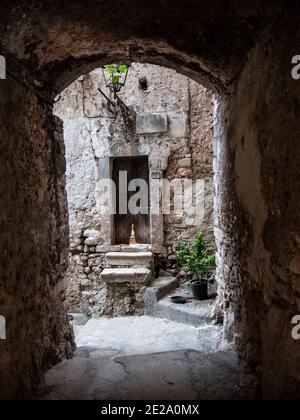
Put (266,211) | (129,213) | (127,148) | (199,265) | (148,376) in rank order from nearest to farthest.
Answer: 1. (266,211)
2. (148,376)
3. (199,265)
4. (127,148)
5. (129,213)

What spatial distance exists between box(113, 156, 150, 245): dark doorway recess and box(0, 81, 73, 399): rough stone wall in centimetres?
318

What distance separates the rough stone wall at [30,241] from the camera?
191 centimetres

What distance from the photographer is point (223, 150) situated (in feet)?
9.86

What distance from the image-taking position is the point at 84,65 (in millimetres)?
2789

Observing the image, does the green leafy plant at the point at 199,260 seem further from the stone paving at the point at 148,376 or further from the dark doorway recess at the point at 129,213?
the stone paving at the point at 148,376

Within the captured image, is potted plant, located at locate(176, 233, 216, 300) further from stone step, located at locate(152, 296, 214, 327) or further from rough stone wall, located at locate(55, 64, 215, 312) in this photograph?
rough stone wall, located at locate(55, 64, 215, 312)

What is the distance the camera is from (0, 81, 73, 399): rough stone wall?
1905mm

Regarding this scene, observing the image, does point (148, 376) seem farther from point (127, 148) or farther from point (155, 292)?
point (127, 148)

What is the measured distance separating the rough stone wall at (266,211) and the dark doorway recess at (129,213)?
11.6ft

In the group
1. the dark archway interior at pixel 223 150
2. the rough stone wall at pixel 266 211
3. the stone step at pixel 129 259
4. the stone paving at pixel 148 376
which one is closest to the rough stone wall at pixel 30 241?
the dark archway interior at pixel 223 150

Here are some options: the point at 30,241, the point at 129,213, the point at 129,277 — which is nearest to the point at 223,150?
the point at 30,241

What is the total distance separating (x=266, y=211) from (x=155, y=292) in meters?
3.68
